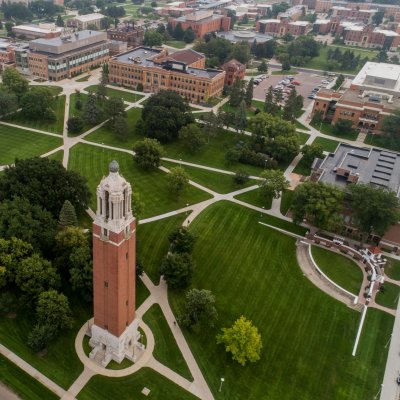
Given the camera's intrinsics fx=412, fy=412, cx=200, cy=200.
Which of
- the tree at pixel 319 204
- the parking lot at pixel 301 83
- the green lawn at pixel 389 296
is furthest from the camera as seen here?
the parking lot at pixel 301 83

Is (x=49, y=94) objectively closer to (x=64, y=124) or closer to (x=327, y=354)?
(x=64, y=124)

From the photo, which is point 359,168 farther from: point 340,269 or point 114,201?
point 114,201

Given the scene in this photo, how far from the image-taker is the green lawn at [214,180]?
100m

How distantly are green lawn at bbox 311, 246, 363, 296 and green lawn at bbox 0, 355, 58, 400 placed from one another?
49.5 m

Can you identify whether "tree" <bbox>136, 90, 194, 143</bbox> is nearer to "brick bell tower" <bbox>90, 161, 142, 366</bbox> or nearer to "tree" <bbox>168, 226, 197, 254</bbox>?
"tree" <bbox>168, 226, 197, 254</bbox>

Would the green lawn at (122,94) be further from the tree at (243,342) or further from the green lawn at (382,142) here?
the tree at (243,342)

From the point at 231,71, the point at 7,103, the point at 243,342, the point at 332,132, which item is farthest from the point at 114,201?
the point at 231,71

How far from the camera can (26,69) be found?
16662 centimetres

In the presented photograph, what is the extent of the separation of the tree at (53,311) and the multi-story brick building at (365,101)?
4399 inches

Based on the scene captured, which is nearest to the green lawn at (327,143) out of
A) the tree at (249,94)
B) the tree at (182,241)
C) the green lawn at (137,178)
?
the tree at (249,94)

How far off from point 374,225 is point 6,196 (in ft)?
225

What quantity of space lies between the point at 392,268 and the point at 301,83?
125 metres

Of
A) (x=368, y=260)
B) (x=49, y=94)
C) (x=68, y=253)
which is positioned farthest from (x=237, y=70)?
(x=68, y=253)

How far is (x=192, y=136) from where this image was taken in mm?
111312
